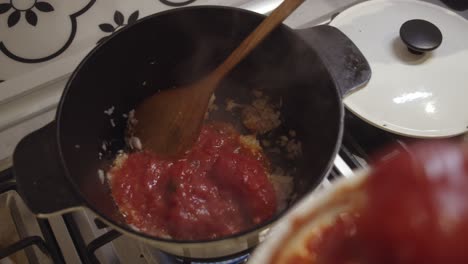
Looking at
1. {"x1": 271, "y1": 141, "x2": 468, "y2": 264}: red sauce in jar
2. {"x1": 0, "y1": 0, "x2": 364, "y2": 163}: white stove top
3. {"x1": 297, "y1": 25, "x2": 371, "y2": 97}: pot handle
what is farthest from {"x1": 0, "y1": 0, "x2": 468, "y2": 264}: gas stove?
{"x1": 271, "y1": 141, "x2": 468, "y2": 264}: red sauce in jar

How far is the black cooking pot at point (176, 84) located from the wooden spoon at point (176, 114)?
0.04m

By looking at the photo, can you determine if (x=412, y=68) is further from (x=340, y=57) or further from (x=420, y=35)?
(x=340, y=57)

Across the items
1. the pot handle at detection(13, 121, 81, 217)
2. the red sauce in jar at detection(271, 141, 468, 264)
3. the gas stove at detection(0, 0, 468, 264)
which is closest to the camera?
the red sauce in jar at detection(271, 141, 468, 264)

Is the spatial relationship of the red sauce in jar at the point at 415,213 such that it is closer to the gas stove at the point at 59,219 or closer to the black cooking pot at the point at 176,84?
the black cooking pot at the point at 176,84

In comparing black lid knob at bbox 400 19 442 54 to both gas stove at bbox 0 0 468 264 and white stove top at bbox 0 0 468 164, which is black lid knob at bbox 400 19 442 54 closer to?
gas stove at bbox 0 0 468 264

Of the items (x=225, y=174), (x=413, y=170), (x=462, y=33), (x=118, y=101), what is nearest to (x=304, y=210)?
(x=413, y=170)

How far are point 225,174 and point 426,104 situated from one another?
32 centimetres

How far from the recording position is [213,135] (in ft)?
2.62

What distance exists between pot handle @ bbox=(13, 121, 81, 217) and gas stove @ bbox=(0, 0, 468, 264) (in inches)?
5.3

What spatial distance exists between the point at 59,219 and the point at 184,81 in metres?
0.30

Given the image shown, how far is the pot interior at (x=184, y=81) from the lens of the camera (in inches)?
24.7

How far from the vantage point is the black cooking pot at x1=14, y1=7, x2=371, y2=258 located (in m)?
0.55

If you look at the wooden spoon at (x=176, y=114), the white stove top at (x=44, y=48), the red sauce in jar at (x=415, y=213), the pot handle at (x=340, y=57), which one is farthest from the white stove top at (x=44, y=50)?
the red sauce in jar at (x=415, y=213)

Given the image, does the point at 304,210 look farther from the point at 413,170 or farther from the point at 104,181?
the point at 104,181
